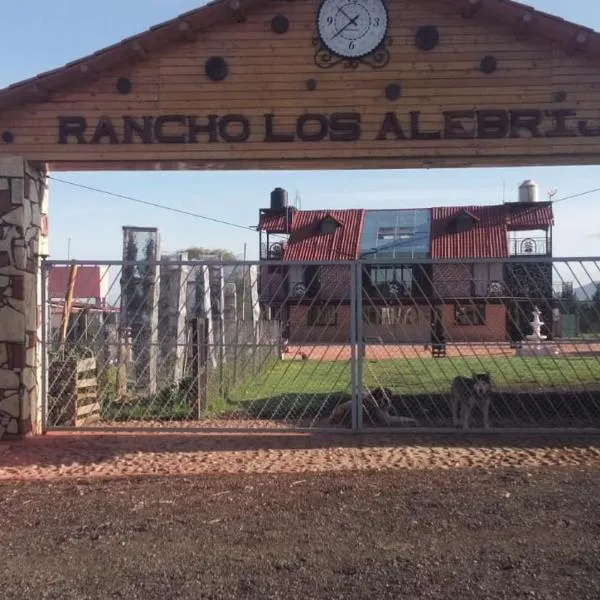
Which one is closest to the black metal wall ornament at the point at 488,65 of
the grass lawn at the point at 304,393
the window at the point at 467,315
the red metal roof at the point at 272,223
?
the window at the point at 467,315

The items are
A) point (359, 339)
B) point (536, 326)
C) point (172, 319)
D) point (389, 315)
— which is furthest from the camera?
point (389, 315)

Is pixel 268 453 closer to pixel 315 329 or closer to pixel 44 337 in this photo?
pixel 44 337

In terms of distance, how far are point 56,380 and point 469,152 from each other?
19.6 ft

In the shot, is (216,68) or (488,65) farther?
(216,68)

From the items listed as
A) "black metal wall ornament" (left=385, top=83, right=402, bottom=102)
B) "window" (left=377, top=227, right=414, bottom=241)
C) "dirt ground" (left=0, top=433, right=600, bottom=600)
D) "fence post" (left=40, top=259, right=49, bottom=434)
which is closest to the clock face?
"black metal wall ornament" (left=385, top=83, right=402, bottom=102)

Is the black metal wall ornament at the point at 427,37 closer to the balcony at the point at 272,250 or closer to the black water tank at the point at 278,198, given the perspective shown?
the balcony at the point at 272,250

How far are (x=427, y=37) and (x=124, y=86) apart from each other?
12.2 feet

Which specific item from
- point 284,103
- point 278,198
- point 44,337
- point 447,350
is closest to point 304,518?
point 44,337

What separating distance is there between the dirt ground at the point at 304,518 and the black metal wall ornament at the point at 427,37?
4.66 metres

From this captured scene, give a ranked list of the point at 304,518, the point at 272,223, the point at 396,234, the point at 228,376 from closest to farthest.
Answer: the point at 304,518
the point at 228,376
the point at 396,234
the point at 272,223

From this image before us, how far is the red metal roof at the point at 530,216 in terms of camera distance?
38.8m

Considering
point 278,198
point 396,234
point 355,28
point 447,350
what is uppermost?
point 278,198

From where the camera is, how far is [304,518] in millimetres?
6395

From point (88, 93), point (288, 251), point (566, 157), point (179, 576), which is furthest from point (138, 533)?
point (288, 251)
